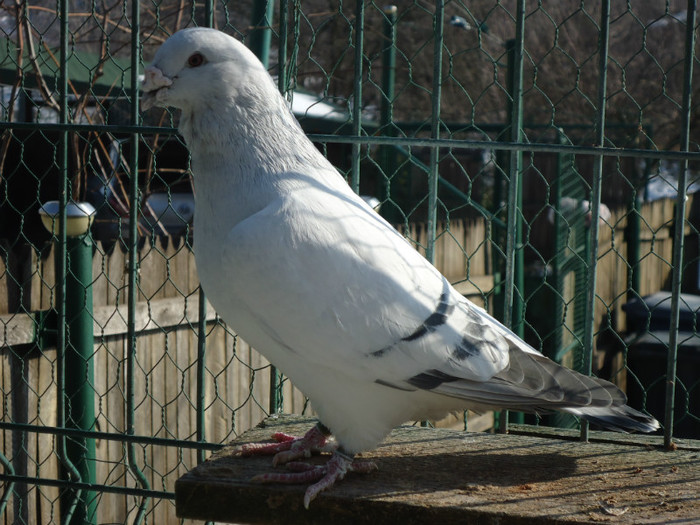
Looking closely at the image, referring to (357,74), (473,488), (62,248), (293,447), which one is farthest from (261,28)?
(473,488)

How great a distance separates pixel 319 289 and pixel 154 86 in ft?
2.20

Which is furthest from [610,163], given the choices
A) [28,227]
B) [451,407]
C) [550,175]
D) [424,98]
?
[451,407]

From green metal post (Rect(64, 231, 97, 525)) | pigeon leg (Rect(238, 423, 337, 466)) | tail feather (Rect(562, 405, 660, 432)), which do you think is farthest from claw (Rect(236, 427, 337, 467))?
green metal post (Rect(64, 231, 97, 525))

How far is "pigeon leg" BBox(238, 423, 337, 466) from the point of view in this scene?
87.4 inches

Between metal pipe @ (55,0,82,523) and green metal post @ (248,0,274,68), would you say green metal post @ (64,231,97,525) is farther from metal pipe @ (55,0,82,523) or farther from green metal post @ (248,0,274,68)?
green metal post @ (248,0,274,68)

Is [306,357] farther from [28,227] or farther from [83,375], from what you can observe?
[28,227]

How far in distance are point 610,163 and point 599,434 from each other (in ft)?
27.9

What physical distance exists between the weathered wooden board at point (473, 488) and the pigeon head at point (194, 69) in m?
0.99

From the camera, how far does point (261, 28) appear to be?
10.2ft

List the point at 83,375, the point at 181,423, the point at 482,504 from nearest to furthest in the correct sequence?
the point at 482,504 → the point at 83,375 → the point at 181,423

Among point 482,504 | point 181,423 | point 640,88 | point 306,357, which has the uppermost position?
point 640,88

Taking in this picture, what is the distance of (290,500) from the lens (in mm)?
2025

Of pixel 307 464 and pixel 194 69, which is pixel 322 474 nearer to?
pixel 307 464

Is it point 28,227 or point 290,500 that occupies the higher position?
point 28,227
